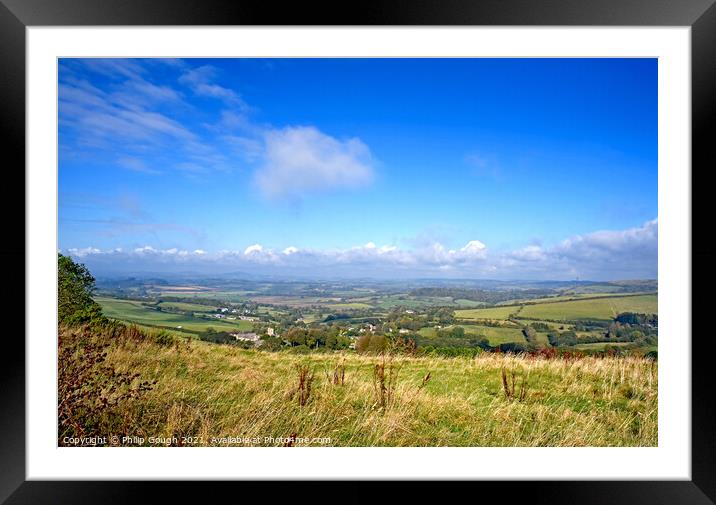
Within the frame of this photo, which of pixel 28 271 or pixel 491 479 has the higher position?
pixel 28 271

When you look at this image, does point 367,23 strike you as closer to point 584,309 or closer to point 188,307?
point 188,307

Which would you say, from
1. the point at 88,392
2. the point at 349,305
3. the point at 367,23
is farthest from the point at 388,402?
the point at 367,23

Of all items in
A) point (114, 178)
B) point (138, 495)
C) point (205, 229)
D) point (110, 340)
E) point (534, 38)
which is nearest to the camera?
point (138, 495)

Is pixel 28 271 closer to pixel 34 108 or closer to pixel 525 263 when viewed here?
pixel 34 108

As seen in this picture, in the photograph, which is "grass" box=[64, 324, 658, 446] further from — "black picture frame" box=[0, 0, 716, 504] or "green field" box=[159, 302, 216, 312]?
"green field" box=[159, 302, 216, 312]

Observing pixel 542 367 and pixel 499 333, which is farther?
pixel 499 333

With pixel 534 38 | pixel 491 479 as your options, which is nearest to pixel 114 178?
pixel 534 38

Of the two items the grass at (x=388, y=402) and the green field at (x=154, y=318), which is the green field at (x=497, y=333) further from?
the green field at (x=154, y=318)

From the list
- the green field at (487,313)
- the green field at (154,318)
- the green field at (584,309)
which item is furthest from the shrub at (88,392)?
the green field at (584,309)
